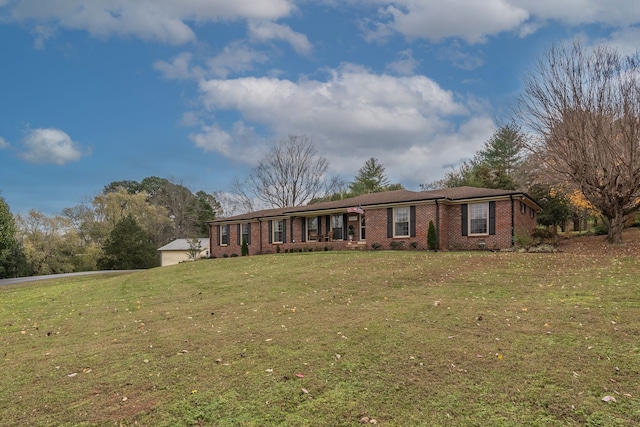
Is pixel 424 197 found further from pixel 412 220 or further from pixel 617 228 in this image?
pixel 617 228

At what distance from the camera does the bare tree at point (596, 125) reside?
53.5ft

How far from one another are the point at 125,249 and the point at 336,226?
23771mm

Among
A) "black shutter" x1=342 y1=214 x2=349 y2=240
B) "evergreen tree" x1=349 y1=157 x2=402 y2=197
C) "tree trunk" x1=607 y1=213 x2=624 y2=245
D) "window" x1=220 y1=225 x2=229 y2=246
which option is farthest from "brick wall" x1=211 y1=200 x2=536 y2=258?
"evergreen tree" x1=349 y1=157 x2=402 y2=197

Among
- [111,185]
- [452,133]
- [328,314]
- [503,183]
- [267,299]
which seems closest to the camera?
[328,314]

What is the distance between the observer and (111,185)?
58781mm

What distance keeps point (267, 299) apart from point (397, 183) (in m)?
40.2

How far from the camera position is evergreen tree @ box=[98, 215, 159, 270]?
38.4 meters

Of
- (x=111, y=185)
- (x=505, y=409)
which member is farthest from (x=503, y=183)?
(x=111, y=185)

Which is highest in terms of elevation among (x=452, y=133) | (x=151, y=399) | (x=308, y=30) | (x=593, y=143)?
(x=308, y=30)

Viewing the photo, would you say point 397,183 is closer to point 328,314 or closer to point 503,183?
point 503,183

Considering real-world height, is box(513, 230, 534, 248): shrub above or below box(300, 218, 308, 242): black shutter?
below

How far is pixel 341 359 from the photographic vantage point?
4801mm

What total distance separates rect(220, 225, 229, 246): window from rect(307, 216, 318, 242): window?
28.9ft

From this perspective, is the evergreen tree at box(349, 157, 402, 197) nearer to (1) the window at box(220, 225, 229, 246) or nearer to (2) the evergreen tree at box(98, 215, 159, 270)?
(1) the window at box(220, 225, 229, 246)
